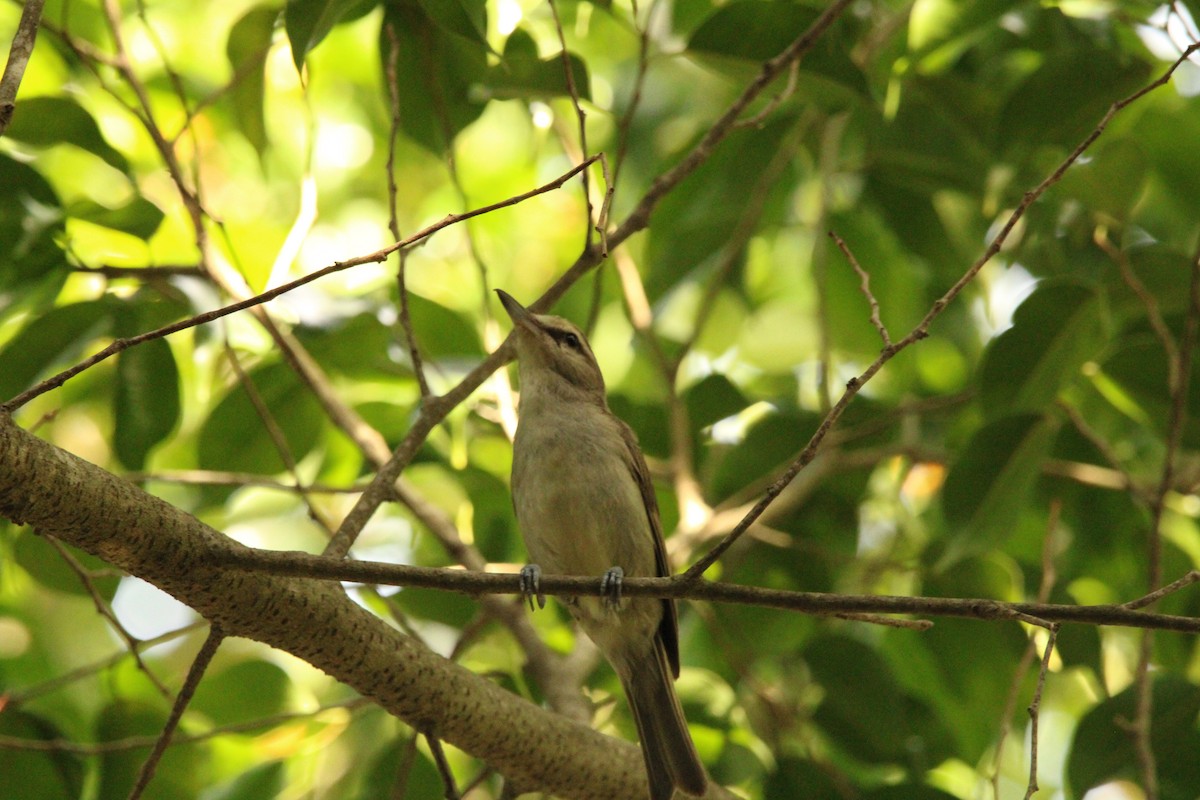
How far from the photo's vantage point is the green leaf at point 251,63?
4.18 metres

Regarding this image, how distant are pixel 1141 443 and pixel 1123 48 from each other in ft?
5.92

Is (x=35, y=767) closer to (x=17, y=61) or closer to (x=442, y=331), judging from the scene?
(x=442, y=331)

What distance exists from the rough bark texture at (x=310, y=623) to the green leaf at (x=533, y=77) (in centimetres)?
197

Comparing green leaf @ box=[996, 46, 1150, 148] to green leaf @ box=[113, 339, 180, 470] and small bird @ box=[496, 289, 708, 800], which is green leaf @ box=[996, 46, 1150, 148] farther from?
green leaf @ box=[113, 339, 180, 470]

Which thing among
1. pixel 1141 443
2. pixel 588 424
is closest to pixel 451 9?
pixel 588 424

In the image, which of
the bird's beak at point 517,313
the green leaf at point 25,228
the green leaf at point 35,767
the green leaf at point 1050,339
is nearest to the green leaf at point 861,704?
the green leaf at point 1050,339

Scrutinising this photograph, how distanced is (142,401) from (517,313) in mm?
1477

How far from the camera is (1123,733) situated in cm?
402

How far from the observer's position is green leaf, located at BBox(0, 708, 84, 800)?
3855 mm

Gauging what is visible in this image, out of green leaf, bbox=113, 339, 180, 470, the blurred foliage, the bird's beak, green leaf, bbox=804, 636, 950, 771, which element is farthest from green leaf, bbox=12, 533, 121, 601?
green leaf, bbox=804, 636, 950, 771

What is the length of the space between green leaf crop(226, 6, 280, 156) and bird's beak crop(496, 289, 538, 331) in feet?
3.53

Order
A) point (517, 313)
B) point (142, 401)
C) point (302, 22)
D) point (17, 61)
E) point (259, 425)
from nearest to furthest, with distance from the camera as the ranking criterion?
1. point (17, 61)
2. point (302, 22)
3. point (142, 401)
4. point (259, 425)
5. point (517, 313)

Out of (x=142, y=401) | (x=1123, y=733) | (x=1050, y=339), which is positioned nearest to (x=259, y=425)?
(x=142, y=401)

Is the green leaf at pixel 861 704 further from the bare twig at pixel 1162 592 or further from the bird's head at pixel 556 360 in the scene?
the bare twig at pixel 1162 592
